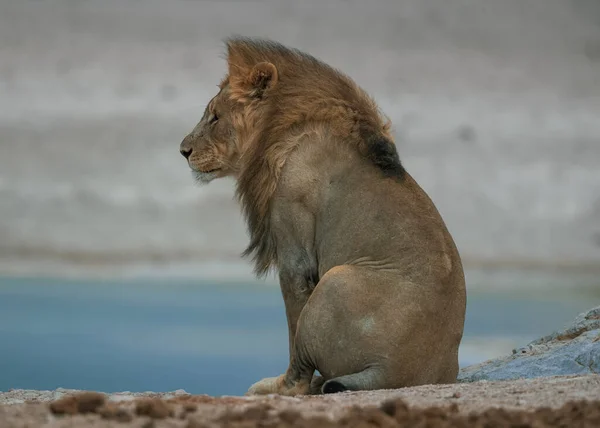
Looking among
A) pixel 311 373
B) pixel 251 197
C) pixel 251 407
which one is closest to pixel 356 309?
pixel 311 373

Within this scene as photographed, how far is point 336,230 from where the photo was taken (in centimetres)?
928

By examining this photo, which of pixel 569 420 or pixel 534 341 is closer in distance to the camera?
pixel 569 420

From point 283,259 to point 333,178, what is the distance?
33.2 inches

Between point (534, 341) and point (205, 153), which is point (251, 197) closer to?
point (205, 153)

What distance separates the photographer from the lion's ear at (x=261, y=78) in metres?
9.92

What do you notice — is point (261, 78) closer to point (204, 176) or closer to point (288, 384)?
point (204, 176)

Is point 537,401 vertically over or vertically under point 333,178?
under

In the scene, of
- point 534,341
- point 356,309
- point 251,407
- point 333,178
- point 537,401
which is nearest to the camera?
point 251,407

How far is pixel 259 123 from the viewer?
392 inches

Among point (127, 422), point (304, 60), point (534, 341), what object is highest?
point (304, 60)

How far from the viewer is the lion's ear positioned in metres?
9.92

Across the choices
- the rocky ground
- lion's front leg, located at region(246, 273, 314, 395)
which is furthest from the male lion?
the rocky ground

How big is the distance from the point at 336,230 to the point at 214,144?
1886 millimetres

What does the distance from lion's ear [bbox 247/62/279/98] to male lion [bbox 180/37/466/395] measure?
1cm
